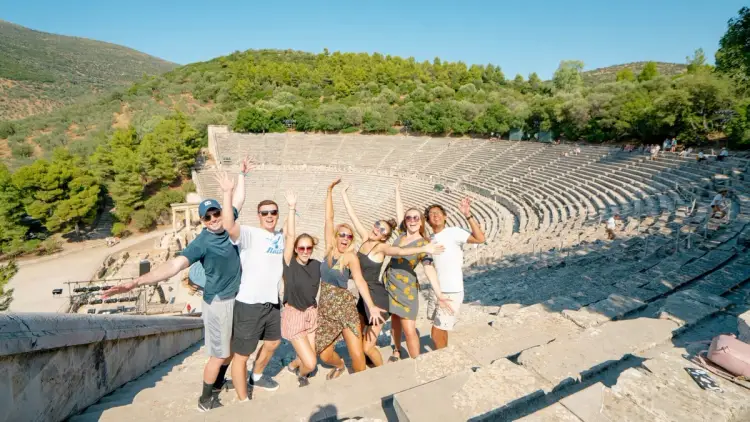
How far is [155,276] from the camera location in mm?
2482

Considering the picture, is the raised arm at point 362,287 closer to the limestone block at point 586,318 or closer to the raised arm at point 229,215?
the raised arm at point 229,215

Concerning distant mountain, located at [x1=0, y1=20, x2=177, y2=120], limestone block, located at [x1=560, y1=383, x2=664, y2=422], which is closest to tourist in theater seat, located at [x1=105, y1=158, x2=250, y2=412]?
limestone block, located at [x1=560, y1=383, x2=664, y2=422]

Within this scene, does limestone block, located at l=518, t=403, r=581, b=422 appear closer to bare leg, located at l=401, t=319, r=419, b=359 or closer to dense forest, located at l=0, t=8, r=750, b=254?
bare leg, located at l=401, t=319, r=419, b=359

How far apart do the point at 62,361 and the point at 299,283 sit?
→ 1726 mm

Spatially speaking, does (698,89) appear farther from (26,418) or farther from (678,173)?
(26,418)

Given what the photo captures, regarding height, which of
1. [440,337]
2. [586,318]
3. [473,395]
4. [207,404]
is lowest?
[207,404]

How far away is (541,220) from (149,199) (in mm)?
24975

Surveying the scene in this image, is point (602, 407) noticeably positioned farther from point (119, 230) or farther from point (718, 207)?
point (119, 230)

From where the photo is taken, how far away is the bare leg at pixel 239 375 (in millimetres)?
3062

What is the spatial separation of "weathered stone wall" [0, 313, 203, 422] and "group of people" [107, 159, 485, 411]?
0.87m

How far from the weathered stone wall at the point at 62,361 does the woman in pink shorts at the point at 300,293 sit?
4.95ft

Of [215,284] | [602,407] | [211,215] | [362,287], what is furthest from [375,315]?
[602,407]

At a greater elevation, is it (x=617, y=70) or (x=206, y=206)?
(x=617, y=70)

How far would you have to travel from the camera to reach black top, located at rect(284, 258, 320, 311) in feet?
11.0
